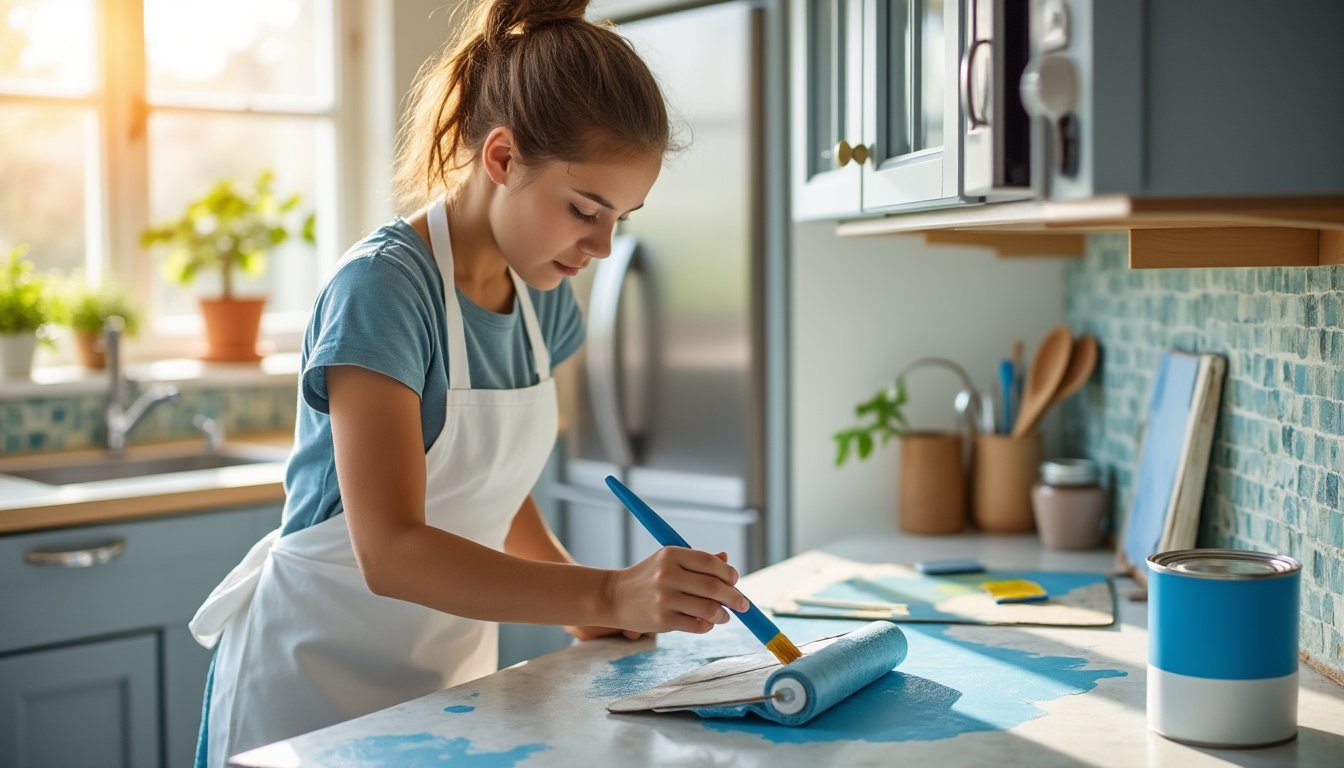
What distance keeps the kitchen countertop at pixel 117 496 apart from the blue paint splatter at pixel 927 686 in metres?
1.05

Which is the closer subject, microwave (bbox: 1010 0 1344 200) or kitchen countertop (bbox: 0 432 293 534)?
microwave (bbox: 1010 0 1344 200)

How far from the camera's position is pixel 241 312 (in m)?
2.88

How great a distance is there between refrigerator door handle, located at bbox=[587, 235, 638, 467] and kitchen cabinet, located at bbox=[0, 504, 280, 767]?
Result: 71cm

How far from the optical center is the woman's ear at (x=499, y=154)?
1291 millimetres

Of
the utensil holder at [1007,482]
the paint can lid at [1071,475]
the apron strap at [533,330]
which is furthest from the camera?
the utensil holder at [1007,482]

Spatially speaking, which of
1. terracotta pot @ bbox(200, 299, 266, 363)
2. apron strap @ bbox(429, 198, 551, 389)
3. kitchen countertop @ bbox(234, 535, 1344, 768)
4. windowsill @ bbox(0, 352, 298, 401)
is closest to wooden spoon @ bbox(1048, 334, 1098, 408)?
kitchen countertop @ bbox(234, 535, 1344, 768)

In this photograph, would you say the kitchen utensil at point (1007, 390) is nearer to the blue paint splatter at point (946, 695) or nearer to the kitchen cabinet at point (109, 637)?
the blue paint splatter at point (946, 695)

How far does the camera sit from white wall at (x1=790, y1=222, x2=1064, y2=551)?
2.22 meters

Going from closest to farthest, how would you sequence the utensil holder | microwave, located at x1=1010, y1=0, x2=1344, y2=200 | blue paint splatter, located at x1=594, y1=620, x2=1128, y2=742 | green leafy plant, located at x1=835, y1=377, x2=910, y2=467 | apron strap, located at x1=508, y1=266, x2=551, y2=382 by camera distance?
microwave, located at x1=1010, y1=0, x2=1344, y2=200 → blue paint splatter, located at x1=594, y1=620, x2=1128, y2=742 → apron strap, located at x1=508, y1=266, x2=551, y2=382 → the utensil holder → green leafy plant, located at x1=835, y1=377, x2=910, y2=467

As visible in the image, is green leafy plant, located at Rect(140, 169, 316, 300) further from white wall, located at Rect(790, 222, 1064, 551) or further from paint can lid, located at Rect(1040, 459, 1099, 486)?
paint can lid, located at Rect(1040, 459, 1099, 486)

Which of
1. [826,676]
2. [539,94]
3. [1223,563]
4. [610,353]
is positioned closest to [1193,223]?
[1223,563]

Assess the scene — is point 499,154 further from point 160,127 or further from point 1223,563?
point 160,127

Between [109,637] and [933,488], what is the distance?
1.34 m

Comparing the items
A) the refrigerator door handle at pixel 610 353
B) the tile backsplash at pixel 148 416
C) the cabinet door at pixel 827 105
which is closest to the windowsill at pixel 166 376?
the tile backsplash at pixel 148 416
